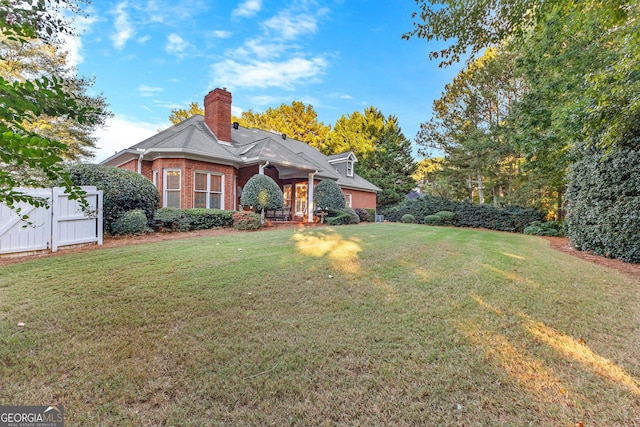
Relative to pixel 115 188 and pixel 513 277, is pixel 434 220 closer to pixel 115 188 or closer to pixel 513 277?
pixel 513 277

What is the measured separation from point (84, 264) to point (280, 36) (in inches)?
440

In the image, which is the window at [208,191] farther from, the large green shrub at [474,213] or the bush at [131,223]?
the large green shrub at [474,213]

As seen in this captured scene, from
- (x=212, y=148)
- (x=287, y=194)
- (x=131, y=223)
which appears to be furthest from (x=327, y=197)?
(x=131, y=223)

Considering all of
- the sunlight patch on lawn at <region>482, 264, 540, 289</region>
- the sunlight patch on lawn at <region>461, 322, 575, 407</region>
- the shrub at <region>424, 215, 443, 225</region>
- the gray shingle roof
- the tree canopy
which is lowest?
the sunlight patch on lawn at <region>461, 322, 575, 407</region>

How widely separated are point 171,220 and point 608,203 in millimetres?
13253

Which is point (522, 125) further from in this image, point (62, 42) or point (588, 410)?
point (62, 42)

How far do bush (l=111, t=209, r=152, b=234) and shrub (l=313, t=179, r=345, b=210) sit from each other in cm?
894

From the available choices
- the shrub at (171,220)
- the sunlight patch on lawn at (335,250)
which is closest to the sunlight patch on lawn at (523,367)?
the sunlight patch on lawn at (335,250)

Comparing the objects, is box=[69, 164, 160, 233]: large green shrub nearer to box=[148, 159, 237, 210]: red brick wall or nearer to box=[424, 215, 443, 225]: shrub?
box=[148, 159, 237, 210]: red brick wall

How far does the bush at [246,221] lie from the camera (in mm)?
10462

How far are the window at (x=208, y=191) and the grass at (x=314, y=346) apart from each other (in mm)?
7649

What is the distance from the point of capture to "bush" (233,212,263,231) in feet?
34.3

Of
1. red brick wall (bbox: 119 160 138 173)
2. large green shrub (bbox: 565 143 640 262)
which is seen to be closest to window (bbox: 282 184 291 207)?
red brick wall (bbox: 119 160 138 173)

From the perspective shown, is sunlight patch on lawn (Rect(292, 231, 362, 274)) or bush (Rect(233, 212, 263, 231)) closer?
sunlight patch on lawn (Rect(292, 231, 362, 274))
